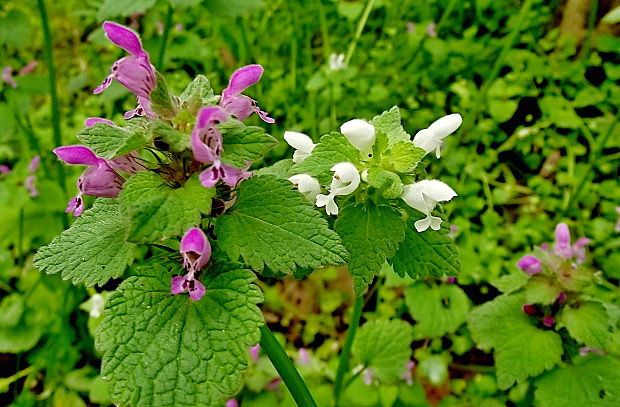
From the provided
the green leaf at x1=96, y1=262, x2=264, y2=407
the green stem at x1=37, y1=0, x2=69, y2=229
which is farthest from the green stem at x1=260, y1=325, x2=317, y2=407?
the green stem at x1=37, y1=0, x2=69, y2=229

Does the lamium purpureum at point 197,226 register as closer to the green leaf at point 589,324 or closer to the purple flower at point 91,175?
the purple flower at point 91,175

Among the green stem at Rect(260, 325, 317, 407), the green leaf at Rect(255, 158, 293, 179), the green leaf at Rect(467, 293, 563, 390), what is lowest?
the green leaf at Rect(467, 293, 563, 390)

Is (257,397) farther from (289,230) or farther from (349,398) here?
(289,230)

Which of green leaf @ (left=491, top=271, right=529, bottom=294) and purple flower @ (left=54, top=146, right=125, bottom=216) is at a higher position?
purple flower @ (left=54, top=146, right=125, bottom=216)

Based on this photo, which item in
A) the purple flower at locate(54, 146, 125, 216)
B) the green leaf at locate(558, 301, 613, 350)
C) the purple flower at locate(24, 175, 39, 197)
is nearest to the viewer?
the purple flower at locate(54, 146, 125, 216)

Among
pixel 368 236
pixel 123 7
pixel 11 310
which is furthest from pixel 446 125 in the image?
pixel 11 310

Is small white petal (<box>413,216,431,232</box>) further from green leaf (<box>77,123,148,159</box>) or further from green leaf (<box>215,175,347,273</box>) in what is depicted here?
green leaf (<box>77,123,148,159</box>)

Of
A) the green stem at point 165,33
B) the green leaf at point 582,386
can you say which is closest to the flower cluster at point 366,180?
the green leaf at point 582,386

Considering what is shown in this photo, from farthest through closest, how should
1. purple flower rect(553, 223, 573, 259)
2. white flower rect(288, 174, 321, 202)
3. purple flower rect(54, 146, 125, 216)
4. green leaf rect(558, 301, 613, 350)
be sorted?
purple flower rect(553, 223, 573, 259) < green leaf rect(558, 301, 613, 350) < white flower rect(288, 174, 321, 202) < purple flower rect(54, 146, 125, 216)
